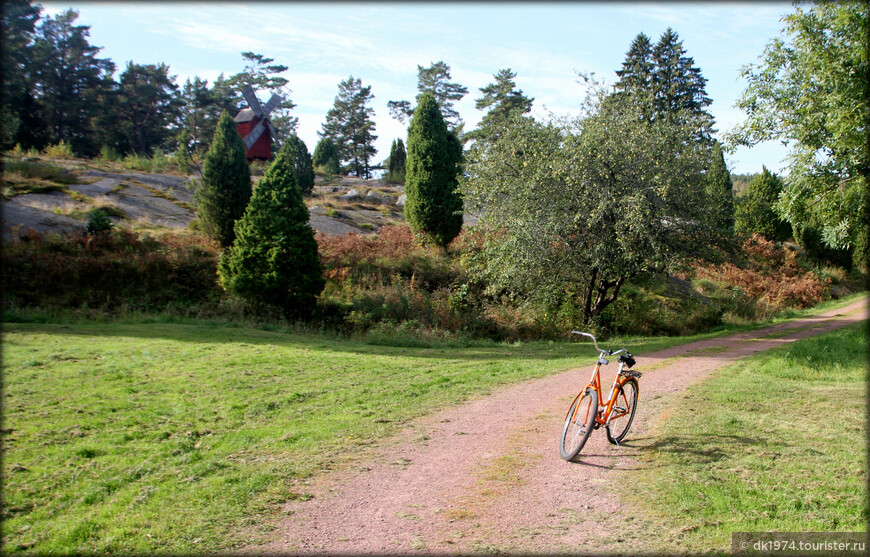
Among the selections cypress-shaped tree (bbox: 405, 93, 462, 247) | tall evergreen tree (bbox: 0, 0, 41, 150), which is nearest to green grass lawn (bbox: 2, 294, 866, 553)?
cypress-shaped tree (bbox: 405, 93, 462, 247)

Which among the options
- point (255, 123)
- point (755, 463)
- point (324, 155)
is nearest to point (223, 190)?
point (755, 463)

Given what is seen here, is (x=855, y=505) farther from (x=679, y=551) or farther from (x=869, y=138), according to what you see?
(x=869, y=138)

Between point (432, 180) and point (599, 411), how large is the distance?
2000 cm

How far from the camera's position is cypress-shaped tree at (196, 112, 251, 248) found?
74.1 ft

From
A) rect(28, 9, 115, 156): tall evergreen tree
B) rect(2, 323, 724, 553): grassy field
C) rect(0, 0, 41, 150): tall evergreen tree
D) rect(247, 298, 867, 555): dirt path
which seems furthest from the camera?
rect(28, 9, 115, 156): tall evergreen tree

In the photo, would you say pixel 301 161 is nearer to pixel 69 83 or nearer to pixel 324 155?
pixel 324 155

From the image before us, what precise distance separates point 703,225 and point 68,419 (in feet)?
53.5

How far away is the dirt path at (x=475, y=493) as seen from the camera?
4492 mm

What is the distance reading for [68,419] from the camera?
7.41 metres

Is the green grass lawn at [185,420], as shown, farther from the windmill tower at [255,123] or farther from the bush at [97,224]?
the windmill tower at [255,123]

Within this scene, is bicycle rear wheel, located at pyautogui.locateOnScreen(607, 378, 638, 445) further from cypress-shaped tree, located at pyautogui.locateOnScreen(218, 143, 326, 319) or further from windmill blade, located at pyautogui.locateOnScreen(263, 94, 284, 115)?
windmill blade, located at pyautogui.locateOnScreen(263, 94, 284, 115)

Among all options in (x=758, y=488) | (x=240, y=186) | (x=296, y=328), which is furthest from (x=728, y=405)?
(x=240, y=186)

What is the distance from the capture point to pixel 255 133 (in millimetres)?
44156

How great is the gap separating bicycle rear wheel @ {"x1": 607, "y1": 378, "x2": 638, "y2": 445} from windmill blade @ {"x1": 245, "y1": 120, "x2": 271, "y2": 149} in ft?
138
